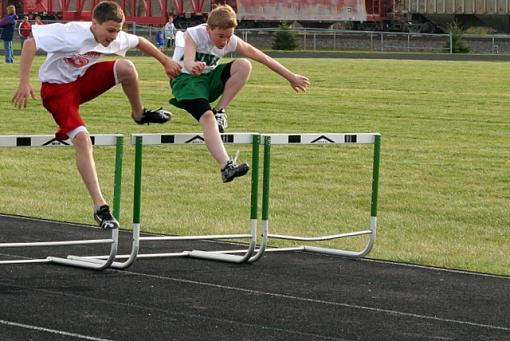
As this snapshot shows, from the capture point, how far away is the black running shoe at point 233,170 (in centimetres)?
993

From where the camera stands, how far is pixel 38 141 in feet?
31.5

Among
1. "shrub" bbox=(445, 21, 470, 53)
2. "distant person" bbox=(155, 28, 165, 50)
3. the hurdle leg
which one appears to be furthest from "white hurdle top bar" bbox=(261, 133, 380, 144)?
"shrub" bbox=(445, 21, 470, 53)

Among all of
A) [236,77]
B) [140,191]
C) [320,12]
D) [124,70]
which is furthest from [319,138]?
[320,12]

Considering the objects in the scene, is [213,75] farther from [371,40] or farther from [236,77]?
[371,40]

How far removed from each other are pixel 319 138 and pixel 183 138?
119cm

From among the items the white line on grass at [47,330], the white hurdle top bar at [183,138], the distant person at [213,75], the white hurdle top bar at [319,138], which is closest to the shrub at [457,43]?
the white hurdle top bar at [319,138]

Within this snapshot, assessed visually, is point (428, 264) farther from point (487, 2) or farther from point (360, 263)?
point (487, 2)

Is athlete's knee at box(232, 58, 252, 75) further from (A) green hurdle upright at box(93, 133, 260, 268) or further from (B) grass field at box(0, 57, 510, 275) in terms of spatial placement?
(B) grass field at box(0, 57, 510, 275)

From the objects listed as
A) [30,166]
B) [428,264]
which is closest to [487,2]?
[30,166]

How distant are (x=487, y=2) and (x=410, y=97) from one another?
3336 centimetres

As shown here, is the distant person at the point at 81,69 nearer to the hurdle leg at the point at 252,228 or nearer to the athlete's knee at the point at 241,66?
the athlete's knee at the point at 241,66

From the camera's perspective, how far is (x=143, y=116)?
34.7 ft

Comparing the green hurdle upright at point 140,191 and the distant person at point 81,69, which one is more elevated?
the distant person at point 81,69

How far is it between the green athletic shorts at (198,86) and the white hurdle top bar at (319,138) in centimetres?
54
